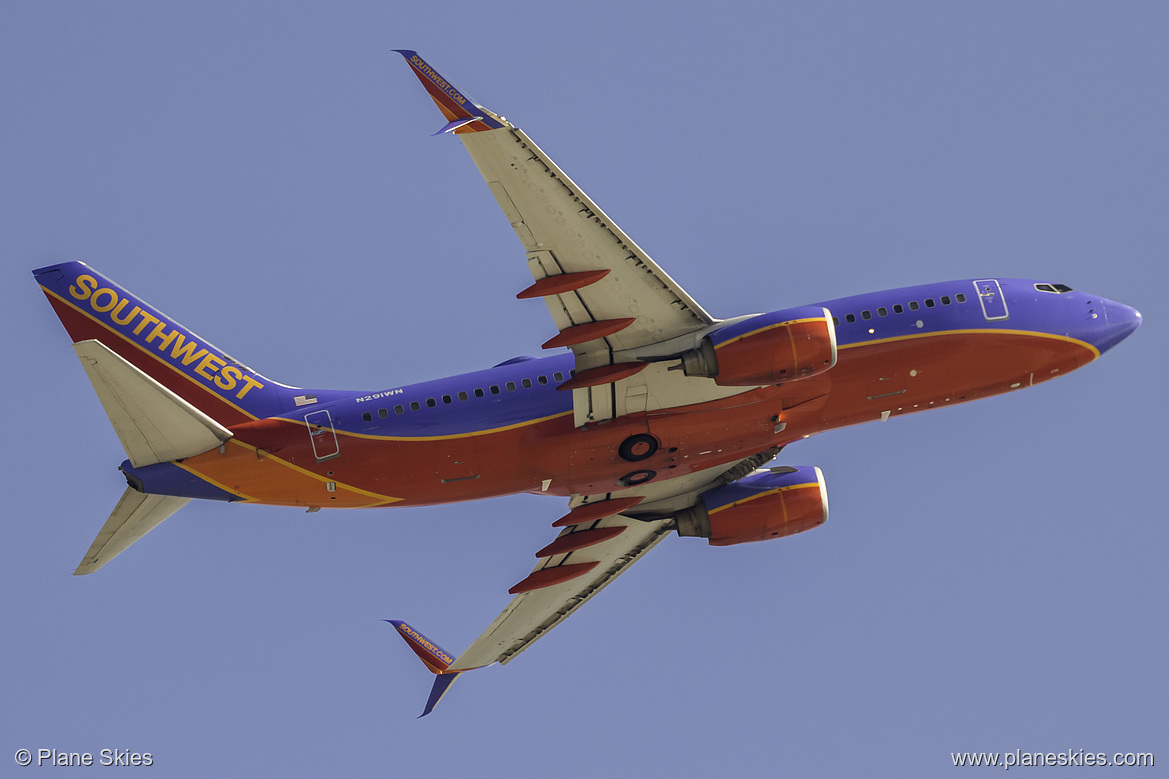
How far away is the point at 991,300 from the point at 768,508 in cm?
A: 946

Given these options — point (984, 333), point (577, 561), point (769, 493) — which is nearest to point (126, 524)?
point (577, 561)

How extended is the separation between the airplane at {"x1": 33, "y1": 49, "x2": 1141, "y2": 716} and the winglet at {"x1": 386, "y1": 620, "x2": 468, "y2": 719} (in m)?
8.02

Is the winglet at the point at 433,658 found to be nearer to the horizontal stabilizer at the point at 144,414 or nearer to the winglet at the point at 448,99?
the horizontal stabilizer at the point at 144,414

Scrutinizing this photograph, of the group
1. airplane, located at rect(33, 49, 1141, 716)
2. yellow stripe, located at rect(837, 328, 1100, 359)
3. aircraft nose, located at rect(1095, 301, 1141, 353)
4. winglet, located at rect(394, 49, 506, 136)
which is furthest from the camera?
aircraft nose, located at rect(1095, 301, 1141, 353)

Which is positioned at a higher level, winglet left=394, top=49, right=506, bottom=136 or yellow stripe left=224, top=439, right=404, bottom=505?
winglet left=394, top=49, right=506, bottom=136

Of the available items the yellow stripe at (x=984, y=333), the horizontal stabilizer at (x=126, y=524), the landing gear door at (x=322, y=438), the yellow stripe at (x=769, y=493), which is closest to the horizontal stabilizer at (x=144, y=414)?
the horizontal stabilizer at (x=126, y=524)

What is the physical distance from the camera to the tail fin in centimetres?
3681

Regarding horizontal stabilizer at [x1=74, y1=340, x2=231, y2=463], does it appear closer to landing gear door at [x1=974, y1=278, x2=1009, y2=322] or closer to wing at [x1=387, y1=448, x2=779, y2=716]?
wing at [x1=387, y1=448, x2=779, y2=716]

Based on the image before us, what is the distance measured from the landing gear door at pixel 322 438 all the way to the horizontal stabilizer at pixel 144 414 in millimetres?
2282

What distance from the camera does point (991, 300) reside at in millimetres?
37938

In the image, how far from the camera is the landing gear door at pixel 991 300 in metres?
37.8

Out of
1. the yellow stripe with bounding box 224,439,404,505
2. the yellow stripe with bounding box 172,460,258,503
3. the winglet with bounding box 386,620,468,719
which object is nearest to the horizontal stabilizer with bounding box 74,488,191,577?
the yellow stripe with bounding box 172,460,258,503

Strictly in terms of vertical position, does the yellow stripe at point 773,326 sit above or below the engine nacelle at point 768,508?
above

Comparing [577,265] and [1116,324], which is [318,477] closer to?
[577,265]
